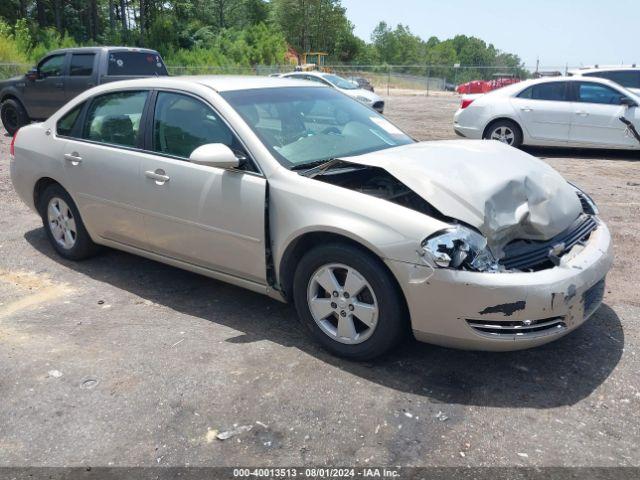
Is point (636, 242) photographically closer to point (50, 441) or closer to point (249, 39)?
point (50, 441)

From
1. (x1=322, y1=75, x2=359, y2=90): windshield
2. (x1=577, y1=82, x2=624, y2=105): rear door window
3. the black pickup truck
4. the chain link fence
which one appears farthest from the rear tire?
the chain link fence

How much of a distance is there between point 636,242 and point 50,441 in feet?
17.7

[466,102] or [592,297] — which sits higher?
[466,102]

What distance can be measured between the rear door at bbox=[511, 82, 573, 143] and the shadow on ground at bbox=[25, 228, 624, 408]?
24.8ft

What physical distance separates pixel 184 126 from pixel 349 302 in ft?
6.11

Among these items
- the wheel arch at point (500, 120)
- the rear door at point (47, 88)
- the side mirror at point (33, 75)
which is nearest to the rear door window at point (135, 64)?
the rear door at point (47, 88)

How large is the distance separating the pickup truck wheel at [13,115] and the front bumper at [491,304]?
12.9m

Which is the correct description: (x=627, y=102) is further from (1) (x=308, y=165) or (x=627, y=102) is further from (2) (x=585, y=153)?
(1) (x=308, y=165)

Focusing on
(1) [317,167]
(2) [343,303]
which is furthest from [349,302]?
(1) [317,167]

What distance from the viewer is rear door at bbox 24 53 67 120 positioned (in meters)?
12.8

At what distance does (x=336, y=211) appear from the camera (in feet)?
11.4

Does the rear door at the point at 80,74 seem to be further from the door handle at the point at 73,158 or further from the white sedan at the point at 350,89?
the door handle at the point at 73,158

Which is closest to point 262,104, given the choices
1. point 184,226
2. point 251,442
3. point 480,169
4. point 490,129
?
point 184,226

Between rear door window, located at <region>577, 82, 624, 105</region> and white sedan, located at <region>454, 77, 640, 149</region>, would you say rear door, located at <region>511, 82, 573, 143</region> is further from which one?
rear door window, located at <region>577, 82, 624, 105</region>
